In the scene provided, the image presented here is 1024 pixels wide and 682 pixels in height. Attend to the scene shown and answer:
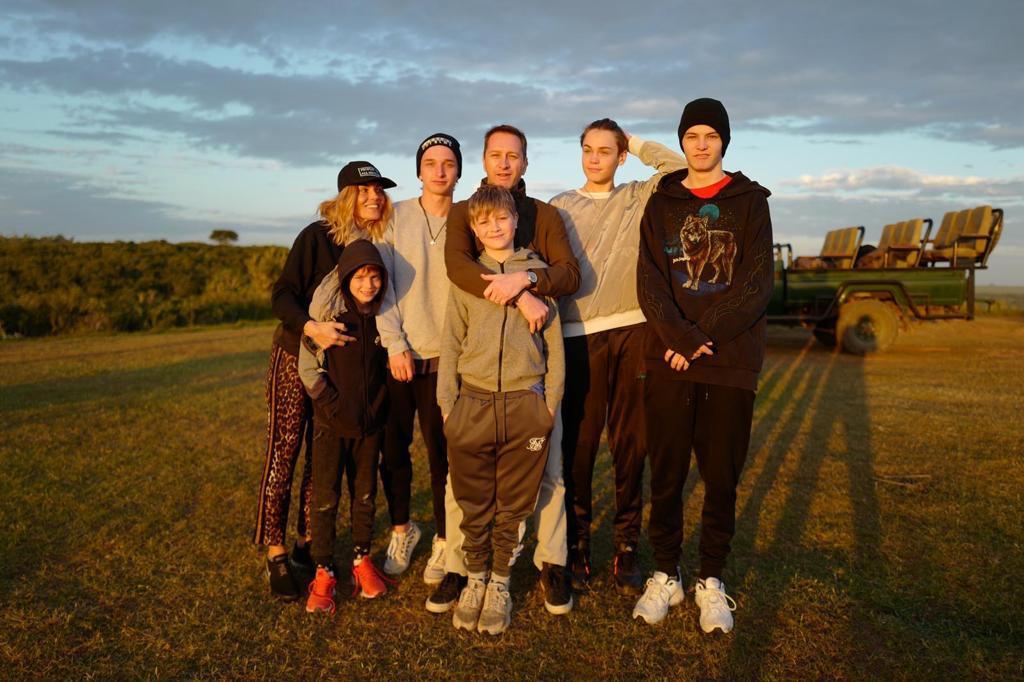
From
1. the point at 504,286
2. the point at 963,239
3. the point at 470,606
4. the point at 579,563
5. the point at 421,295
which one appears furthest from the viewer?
the point at 963,239

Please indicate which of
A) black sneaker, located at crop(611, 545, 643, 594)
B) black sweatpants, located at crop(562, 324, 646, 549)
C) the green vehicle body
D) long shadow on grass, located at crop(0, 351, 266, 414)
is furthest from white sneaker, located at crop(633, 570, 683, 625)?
the green vehicle body

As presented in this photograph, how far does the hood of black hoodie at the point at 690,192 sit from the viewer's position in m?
2.80

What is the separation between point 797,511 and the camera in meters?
4.29

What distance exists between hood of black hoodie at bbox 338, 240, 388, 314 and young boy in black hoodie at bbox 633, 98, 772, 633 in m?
1.11

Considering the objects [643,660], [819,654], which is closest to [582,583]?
[643,660]

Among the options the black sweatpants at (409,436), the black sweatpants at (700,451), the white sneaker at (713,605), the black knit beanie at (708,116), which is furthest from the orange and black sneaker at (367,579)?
the black knit beanie at (708,116)

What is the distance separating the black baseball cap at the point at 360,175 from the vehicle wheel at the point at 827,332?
10.8 metres

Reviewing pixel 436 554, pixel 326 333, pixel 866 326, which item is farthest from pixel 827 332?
pixel 326 333

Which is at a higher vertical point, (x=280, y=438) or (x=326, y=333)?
(x=326, y=333)

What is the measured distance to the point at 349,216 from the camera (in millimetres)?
3154

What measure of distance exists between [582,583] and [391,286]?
1626 millimetres

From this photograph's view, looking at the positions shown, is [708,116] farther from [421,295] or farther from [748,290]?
[421,295]

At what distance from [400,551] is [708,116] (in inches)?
96.9

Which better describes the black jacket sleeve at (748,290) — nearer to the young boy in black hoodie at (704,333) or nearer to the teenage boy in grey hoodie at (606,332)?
the young boy in black hoodie at (704,333)
